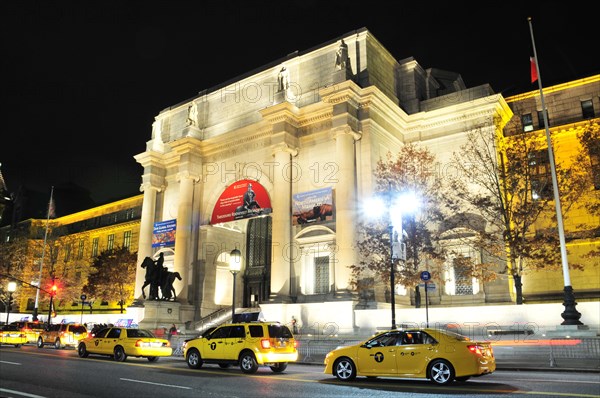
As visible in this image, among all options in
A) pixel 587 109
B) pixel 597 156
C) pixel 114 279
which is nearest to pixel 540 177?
pixel 597 156

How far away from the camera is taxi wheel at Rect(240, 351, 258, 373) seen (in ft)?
53.9

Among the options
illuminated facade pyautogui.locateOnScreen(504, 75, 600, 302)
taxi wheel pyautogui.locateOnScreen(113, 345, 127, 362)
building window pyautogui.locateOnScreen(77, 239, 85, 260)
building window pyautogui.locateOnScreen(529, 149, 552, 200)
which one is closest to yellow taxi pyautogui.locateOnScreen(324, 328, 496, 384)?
taxi wheel pyautogui.locateOnScreen(113, 345, 127, 362)

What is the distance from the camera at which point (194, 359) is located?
18141mm

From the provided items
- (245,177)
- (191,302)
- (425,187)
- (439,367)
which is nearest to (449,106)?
(425,187)

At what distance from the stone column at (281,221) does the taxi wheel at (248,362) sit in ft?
59.0

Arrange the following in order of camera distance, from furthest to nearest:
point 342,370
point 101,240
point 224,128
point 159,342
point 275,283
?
point 101,240 → point 224,128 → point 275,283 → point 159,342 → point 342,370

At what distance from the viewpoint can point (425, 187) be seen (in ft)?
108

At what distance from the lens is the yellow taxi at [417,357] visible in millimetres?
12703

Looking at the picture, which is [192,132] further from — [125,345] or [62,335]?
[125,345]

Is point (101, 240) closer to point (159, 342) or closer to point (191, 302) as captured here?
point (191, 302)

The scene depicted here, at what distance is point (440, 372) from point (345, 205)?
2154 centimetres

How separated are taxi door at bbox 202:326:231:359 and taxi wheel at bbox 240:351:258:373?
3.14ft

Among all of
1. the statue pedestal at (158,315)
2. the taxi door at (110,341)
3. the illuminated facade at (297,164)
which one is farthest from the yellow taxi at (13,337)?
the illuminated facade at (297,164)

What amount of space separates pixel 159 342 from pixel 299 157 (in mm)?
20982
